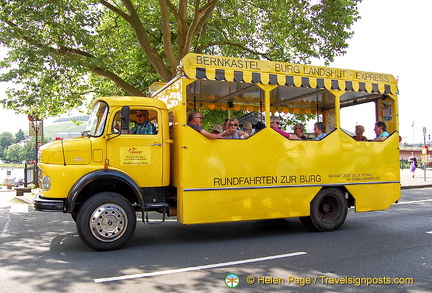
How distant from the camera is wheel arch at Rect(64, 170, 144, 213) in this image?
596cm

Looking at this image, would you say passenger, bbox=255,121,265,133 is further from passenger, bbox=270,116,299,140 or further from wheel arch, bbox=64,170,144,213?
wheel arch, bbox=64,170,144,213

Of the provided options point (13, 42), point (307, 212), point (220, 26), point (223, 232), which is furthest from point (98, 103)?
point (220, 26)

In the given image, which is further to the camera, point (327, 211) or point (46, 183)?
point (327, 211)

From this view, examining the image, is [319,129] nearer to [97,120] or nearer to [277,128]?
[277,128]

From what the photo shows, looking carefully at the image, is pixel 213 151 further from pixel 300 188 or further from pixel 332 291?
pixel 332 291

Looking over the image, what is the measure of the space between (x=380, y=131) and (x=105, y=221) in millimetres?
6393

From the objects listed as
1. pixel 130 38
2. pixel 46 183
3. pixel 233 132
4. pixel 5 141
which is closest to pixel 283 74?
pixel 233 132

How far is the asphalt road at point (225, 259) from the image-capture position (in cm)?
456

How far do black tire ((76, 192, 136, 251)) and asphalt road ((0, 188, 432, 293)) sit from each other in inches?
7.8

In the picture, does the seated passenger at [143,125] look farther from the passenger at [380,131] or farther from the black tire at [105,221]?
the passenger at [380,131]

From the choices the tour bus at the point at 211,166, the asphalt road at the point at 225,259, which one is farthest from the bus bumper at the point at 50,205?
the asphalt road at the point at 225,259

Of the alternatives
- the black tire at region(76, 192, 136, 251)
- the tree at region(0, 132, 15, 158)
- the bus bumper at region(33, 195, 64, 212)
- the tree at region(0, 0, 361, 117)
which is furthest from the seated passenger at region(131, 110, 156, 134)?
the tree at region(0, 132, 15, 158)

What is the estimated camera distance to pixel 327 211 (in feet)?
26.6

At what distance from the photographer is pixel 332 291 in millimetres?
4371
